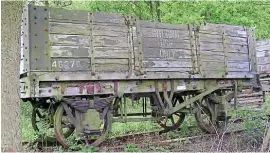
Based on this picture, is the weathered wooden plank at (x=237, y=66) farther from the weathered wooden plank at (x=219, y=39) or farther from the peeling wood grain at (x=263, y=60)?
the peeling wood grain at (x=263, y=60)

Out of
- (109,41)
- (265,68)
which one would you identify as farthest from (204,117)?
(265,68)

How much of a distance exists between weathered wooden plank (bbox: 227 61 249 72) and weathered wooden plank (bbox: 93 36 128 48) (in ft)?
10.5

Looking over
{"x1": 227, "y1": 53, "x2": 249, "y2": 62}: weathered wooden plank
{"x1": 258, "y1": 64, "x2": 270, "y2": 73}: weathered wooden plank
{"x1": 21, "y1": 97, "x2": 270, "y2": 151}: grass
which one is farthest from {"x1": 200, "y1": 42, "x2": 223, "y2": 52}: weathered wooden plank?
{"x1": 258, "y1": 64, "x2": 270, "y2": 73}: weathered wooden plank

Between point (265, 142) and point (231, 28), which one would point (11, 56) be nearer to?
point (265, 142)

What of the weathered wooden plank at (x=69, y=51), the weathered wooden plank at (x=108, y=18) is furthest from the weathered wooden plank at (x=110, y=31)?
the weathered wooden plank at (x=69, y=51)

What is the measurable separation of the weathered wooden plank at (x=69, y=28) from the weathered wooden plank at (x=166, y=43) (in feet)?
4.68

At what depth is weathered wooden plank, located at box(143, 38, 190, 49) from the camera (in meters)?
8.00

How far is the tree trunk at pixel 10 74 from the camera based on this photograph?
557 cm

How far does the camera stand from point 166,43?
27.1 ft

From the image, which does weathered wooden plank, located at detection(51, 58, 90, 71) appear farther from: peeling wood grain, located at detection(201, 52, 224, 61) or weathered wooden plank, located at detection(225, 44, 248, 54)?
weathered wooden plank, located at detection(225, 44, 248, 54)

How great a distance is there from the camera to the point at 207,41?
9055mm

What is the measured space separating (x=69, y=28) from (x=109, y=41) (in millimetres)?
868

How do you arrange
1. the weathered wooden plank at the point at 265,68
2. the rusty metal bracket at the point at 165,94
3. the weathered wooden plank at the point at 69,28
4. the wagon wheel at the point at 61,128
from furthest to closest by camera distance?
1. the weathered wooden plank at the point at 265,68
2. the rusty metal bracket at the point at 165,94
3. the wagon wheel at the point at 61,128
4. the weathered wooden plank at the point at 69,28

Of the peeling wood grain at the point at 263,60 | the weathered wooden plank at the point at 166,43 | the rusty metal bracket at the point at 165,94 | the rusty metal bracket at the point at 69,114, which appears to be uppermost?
the weathered wooden plank at the point at 166,43
